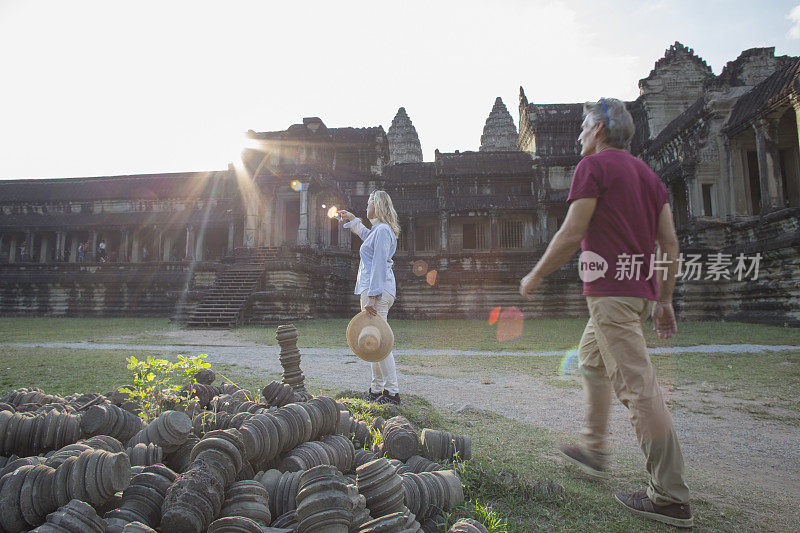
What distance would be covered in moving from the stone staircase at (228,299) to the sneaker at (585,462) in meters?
13.0

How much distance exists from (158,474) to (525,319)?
16.6 meters

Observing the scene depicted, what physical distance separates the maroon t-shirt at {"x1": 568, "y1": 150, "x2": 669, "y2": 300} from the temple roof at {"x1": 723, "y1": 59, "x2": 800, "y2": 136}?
15.1 meters

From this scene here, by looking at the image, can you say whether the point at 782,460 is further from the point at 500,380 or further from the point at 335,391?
the point at 335,391

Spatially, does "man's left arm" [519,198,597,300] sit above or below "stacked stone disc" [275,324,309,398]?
above

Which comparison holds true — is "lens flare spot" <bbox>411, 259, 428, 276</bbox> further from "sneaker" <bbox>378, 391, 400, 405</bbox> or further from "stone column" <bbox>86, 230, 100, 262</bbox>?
"stone column" <bbox>86, 230, 100, 262</bbox>

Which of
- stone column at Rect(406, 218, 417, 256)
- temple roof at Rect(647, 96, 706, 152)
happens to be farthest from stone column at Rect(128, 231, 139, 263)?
temple roof at Rect(647, 96, 706, 152)

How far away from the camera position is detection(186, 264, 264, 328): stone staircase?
14012mm

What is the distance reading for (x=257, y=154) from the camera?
24.8m

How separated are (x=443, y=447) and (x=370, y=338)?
3.85 ft

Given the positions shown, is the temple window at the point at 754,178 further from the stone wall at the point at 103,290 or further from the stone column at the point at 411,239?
A: the stone wall at the point at 103,290

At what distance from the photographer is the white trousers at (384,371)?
3879mm

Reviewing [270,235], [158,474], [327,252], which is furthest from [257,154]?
[158,474]

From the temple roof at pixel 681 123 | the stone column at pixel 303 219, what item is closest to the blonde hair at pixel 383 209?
the stone column at pixel 303 219

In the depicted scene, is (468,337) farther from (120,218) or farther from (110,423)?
(120,218)
